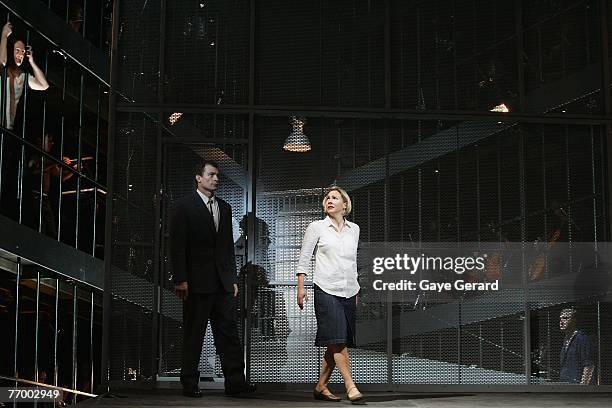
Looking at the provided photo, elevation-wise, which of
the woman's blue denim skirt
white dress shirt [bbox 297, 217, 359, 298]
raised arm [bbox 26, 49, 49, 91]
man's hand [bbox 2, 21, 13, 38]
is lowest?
the woman's blue denim skirt

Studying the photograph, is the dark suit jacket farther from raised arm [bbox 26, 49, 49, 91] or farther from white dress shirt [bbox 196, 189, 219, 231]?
raised arm [bbox 26, 49, 49, 91]

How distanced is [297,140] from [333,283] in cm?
222

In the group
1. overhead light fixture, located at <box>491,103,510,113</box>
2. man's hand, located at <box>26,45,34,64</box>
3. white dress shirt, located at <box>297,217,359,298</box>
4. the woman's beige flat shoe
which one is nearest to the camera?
the woman's beige flat shoe

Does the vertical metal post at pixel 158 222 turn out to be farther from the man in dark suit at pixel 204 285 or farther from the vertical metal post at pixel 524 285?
the vertical metal post at pixel 524 285

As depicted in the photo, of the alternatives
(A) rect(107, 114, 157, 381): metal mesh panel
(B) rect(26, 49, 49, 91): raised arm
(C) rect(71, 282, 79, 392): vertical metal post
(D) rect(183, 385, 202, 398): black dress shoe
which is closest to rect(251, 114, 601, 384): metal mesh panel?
(D) rect(183, 385, 202, 398): black dress shoe

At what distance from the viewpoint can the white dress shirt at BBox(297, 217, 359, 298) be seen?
928 cm

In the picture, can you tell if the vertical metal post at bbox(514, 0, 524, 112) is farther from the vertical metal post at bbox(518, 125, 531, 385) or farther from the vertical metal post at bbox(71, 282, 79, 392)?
the vertical metal post at bbox(71, 282, 79, 392)

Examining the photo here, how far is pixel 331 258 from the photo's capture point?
936cm

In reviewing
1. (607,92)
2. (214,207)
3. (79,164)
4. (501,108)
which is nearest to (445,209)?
(501,108)

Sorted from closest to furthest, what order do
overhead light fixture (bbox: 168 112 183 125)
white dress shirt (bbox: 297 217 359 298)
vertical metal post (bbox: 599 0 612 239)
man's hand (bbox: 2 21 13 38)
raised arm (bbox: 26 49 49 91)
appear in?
white dress shirt (bbox: 297 217 359 298), overhead light fixture (bbox: 168 112 183 125), vertical metal post (bbox: 599 0 612 239), man's hand (bbox: 2 21 13 38), raised arm (bbox: 26 49 49 91)

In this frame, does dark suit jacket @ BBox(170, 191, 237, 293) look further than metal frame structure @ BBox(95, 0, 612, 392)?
No

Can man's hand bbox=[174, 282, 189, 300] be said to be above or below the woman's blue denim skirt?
above

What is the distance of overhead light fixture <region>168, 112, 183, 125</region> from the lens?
1089cm

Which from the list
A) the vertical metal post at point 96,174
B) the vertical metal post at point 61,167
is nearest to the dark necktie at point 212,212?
the vertical metal post at point 61,167
